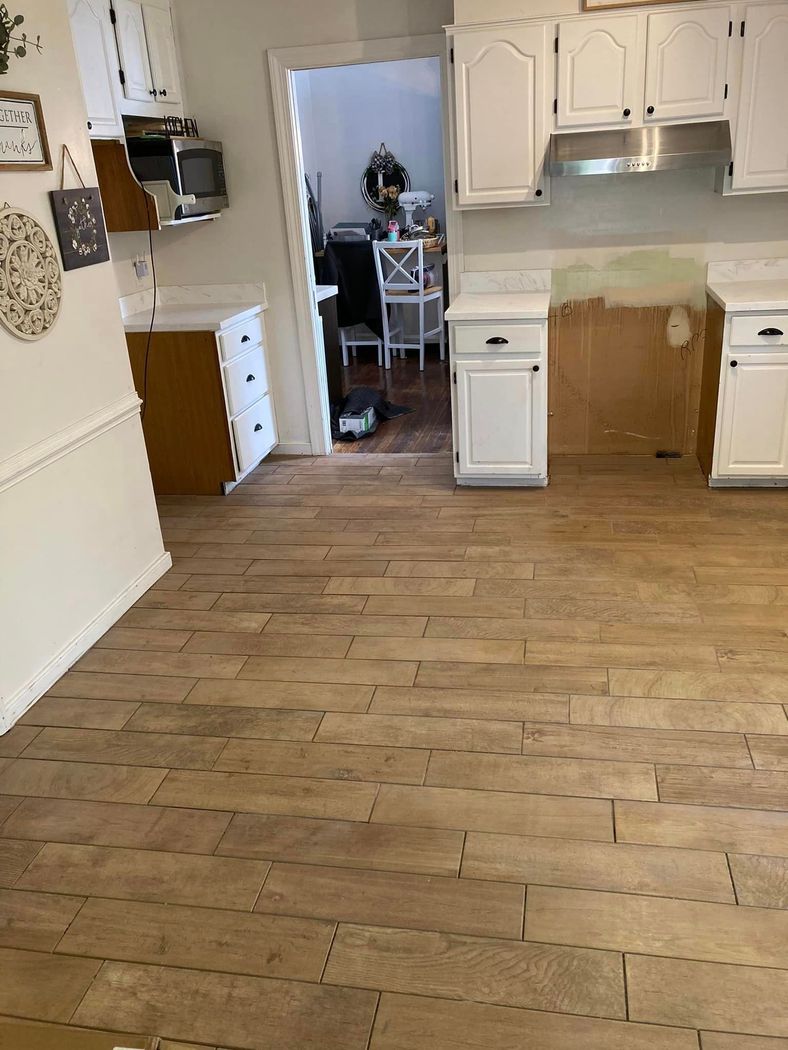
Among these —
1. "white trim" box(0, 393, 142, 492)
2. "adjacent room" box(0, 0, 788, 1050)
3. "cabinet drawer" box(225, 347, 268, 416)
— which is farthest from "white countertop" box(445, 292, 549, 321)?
"white trim" box(0, 393, 142, 492)

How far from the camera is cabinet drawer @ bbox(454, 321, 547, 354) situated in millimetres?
3857

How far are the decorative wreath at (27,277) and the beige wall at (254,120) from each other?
5.87ft

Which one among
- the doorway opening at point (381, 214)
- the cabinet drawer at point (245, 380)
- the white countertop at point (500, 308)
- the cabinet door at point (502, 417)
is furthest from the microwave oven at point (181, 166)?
the doorway opening at point (381, 214)

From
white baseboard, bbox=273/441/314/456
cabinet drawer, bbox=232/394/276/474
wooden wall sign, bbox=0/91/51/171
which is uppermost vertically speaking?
wooden wall sign, bbox=0/91/51/171

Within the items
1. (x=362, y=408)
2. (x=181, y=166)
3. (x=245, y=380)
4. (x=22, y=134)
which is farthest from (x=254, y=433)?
(x=22, y=134)

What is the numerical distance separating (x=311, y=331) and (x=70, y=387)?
1969mm

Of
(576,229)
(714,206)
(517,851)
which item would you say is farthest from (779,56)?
(517,851)

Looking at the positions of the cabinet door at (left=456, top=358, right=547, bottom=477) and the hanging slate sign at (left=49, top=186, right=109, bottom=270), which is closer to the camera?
the hanging slate sign at (left=49, top=186, right=109, bottom=270)

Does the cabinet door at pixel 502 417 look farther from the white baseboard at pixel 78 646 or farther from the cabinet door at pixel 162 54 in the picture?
the cabinet door at pixel 162 54

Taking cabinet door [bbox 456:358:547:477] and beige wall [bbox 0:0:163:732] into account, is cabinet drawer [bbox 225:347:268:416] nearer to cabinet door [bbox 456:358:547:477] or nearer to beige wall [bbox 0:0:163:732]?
beige wall [bbox 0:0:163:732]

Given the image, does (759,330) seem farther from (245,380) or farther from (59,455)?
(59,455)

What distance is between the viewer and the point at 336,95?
764cm

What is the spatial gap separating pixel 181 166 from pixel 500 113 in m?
1.48

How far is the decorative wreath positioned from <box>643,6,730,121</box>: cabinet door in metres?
2.54
